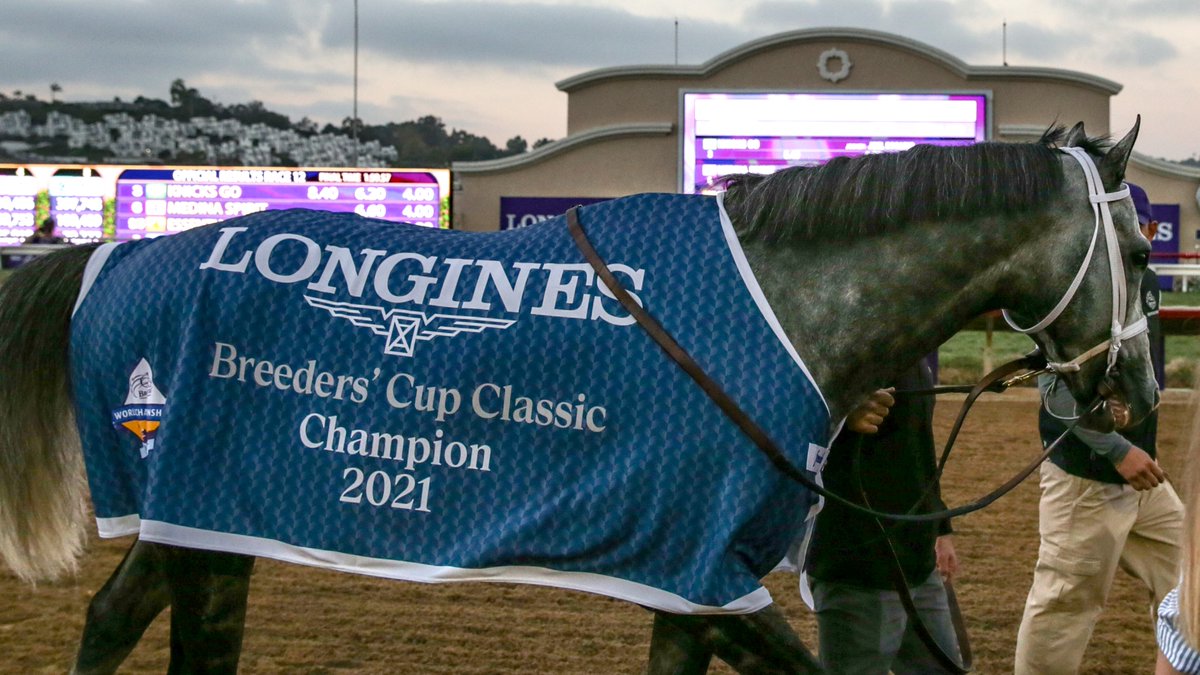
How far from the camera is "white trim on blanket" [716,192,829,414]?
2.05 m

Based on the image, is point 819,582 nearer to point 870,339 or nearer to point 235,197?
point 870,339

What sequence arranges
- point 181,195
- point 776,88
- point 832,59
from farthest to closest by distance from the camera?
point 832,59
point 776,88
point 181,195

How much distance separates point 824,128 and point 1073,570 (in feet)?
35.8

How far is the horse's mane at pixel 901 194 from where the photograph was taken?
2141mm

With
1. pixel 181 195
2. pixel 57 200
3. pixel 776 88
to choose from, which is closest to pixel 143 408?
pixel 181 195

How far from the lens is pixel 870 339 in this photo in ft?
6.93

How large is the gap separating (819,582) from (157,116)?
1052 inches

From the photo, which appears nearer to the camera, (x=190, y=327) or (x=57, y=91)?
(x=190, y=327)

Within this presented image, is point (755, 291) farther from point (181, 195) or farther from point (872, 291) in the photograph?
point (181, 195)

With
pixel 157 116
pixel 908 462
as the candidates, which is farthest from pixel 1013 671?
pixel 157 116

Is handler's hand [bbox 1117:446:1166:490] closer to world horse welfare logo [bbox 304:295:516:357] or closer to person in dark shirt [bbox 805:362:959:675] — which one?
person in dark shirt [bbox 805:362:959:675]

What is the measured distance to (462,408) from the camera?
2.15 metres

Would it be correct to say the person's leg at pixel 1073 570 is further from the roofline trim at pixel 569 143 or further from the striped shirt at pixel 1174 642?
the roofline trim at pixel 569 143

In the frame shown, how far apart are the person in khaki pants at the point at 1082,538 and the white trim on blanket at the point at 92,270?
2.51m
